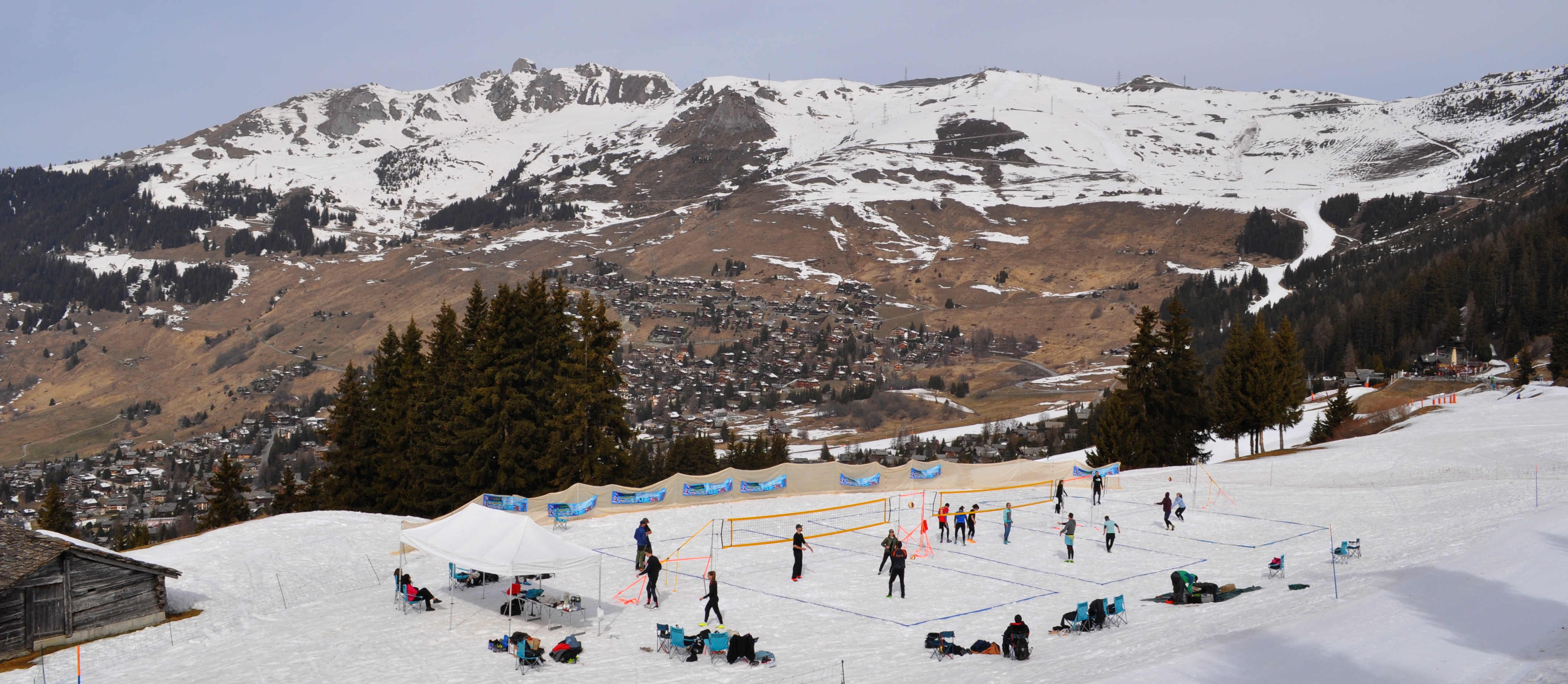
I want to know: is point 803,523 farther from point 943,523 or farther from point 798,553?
point 798,553

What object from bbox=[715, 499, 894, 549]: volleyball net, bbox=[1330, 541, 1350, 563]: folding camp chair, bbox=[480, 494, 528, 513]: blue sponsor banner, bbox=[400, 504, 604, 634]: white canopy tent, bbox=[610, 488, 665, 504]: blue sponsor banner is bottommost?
bbox=[715, 499, 894, 549]: volleyball net

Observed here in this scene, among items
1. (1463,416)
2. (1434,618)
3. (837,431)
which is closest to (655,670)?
(1434,618)

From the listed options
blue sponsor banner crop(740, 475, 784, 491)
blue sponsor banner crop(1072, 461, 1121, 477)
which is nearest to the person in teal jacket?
blue sponsor banner crop(1072, 461, 1121, 477)

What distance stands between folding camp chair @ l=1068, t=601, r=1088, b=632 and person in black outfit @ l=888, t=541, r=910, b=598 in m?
5.02

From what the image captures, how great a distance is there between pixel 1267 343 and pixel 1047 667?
169 feet

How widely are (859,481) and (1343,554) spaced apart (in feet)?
70.4

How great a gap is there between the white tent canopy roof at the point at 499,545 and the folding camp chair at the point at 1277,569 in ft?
58.9

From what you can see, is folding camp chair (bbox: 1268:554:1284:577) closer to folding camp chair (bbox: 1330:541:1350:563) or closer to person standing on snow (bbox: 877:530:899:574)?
folding camp chair (bbox: 1330:541:1350:563)

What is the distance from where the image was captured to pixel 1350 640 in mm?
18453

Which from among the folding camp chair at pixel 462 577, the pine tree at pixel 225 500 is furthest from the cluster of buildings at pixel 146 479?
the folding camp chair at pixel 462 577

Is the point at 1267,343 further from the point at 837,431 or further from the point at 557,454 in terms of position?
the point at 837,431

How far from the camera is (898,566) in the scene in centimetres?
2589

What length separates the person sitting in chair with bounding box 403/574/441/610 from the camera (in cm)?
2538

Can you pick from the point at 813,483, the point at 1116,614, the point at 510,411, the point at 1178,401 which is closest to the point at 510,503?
the point at 510,411
